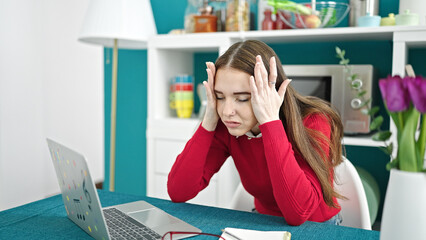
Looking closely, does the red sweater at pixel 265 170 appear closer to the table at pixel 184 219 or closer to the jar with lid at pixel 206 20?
the table at pixel 184 219

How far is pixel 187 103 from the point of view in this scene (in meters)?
2.53

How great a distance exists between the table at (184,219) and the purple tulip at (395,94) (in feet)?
1.34

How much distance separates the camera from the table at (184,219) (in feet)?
3.30

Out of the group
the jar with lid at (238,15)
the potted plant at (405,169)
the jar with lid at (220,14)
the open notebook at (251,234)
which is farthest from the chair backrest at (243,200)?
the jar with lid at (220,14)

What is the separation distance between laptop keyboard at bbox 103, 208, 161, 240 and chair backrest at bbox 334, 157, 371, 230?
26.7 inches

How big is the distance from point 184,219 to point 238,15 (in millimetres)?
1482

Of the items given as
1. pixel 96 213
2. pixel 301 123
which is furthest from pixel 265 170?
pixel 96 213

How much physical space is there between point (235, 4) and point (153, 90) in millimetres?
685

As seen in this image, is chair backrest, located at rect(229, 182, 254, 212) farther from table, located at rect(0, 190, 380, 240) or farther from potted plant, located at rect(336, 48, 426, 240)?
potted plant, located at rect(336, 48, 426, 240)

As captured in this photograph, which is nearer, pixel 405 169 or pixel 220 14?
pixel 405 169

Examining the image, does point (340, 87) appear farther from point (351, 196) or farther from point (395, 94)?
point (395, 94)

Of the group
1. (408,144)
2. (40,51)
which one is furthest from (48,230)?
(40,51)

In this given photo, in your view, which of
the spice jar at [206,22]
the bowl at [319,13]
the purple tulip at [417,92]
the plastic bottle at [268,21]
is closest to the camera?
the purple tulip at [417,92]

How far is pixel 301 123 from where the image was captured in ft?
4.17
